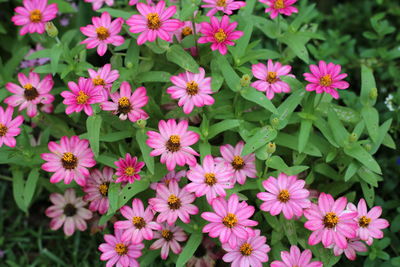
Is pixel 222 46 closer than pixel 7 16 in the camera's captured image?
Yes

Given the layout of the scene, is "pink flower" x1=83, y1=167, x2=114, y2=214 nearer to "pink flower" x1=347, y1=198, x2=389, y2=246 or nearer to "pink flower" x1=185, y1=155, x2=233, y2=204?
"pink flower" x1=185, y1=155, x2=233, y2=204

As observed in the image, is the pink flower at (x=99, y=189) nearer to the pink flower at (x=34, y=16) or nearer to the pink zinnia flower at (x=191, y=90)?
the pink zinnia flower at (x=191, y=90)

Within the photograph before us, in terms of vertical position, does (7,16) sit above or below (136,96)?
below

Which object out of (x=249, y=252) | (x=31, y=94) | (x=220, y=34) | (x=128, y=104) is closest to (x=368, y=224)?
(x=249, y=252)

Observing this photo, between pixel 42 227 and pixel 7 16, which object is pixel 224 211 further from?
pixel 7 16

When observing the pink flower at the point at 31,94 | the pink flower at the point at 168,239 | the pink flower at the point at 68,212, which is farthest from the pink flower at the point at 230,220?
the pink flower at the point at 31,94

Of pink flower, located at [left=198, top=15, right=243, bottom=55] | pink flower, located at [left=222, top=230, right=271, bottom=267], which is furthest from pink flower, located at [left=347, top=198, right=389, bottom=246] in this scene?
pink flower, located at [left=198, top=15, right=243, bottom=55]

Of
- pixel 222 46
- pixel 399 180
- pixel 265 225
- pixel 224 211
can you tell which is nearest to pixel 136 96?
pixel 222 46

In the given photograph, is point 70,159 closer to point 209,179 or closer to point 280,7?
point 209,179
